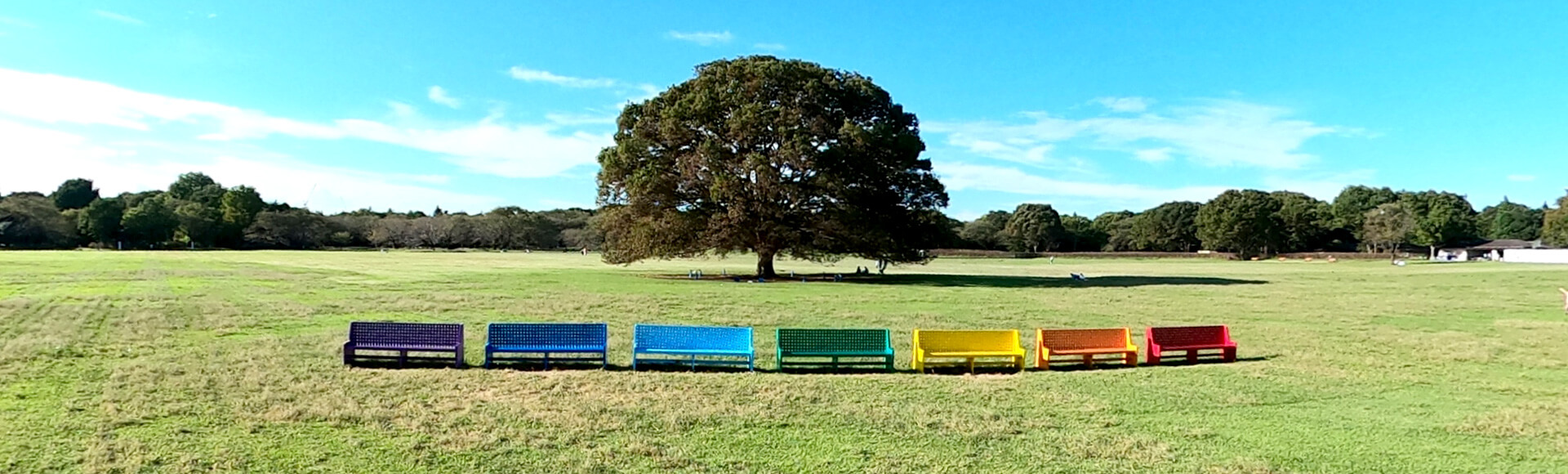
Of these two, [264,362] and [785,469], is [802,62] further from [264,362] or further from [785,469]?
[785,469]

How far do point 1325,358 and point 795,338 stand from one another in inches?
380

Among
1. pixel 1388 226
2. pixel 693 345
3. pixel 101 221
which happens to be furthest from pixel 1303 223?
pixel 101 221

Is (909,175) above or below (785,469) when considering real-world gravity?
above

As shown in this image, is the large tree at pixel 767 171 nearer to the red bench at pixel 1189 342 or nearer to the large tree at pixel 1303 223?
the red bench at pixel 1189 342

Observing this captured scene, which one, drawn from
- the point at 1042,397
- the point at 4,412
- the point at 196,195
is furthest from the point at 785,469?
the point at 196,195

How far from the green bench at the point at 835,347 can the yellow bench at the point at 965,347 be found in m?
0.51

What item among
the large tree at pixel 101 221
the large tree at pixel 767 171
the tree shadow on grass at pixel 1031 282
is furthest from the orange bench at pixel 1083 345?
the large tree at pixel 101 221

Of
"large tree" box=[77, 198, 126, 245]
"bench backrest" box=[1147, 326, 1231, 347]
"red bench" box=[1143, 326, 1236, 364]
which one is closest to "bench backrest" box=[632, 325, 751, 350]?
"red bench" box=[1143, 326, 1236, 364]

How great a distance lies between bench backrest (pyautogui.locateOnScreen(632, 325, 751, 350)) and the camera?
45.4 ft

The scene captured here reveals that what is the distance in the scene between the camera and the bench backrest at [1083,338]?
14523 millimetres

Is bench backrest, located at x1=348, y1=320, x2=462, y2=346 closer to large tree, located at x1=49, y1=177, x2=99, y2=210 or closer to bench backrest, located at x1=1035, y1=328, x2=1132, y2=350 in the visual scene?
bench backrest, located at x1=1035, y1=328, x2=1132, y2=350

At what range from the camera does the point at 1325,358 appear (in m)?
15.8

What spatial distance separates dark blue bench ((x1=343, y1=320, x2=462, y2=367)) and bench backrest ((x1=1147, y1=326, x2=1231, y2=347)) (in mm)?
11595

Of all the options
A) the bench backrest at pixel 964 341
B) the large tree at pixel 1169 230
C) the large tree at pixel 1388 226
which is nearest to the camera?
the bench backrest at pixel 964 341
